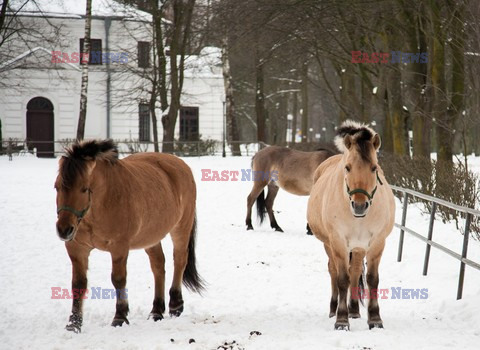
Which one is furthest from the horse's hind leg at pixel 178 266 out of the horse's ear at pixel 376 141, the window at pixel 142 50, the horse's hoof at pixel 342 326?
the window at pixel 142 50

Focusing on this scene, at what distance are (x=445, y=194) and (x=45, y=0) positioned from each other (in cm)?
3263

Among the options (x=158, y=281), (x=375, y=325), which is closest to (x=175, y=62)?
(x=158, y=281)

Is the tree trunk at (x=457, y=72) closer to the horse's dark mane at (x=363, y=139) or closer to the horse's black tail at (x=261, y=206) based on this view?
the horse's black tail at (x=261, y=206)

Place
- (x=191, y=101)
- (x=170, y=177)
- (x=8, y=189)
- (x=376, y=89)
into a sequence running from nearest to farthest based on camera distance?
(x=170, y=177), (x=8, y=189), (x=376, y=89), (x=191, y=101)

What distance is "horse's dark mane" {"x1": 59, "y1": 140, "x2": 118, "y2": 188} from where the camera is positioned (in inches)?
204

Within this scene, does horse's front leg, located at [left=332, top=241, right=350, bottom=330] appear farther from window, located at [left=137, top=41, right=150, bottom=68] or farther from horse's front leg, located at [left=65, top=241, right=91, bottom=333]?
window, located at [left=137, top=41, right=150, bottom=68]

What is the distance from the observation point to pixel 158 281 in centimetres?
638

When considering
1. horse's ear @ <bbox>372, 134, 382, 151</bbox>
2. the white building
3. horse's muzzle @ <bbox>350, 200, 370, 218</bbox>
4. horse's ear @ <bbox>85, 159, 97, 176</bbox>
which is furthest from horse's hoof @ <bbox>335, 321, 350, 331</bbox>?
the white building

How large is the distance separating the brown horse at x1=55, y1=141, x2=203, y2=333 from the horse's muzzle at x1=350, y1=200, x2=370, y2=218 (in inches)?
81.7

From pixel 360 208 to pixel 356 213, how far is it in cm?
5

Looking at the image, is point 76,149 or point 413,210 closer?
point 76,149

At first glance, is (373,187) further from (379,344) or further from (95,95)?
(95,95)

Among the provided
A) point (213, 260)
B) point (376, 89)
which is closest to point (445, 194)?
point (213, 260)

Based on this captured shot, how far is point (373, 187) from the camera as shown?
530 centimetres
